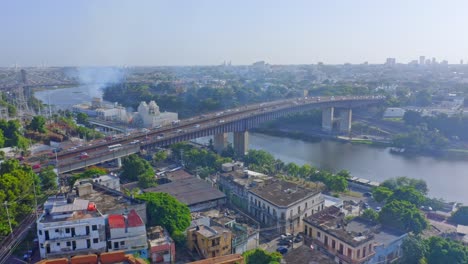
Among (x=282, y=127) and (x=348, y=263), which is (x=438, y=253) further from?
(x=282, y=127)

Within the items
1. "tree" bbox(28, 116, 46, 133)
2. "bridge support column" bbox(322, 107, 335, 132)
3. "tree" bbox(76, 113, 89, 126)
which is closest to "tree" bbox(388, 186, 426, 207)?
"tree" bbox(28, 116, 46, 133)

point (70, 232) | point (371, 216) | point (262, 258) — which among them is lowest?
point (371, 216)

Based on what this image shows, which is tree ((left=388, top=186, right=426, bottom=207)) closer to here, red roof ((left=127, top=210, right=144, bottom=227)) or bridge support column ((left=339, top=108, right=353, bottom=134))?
red roof ((left=127, top=210, right=144, bottom=227))

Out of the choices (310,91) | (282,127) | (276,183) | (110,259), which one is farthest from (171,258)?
(310,91)

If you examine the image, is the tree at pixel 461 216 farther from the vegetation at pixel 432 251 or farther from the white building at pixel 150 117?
the white building at pixel 150 117

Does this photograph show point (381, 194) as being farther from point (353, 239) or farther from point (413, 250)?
point (353, 239)

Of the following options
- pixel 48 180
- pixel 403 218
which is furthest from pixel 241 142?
pixel 403 218

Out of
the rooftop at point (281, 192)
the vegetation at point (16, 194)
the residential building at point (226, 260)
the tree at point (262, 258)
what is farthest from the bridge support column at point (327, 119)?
the residential building at point (226, 260)
